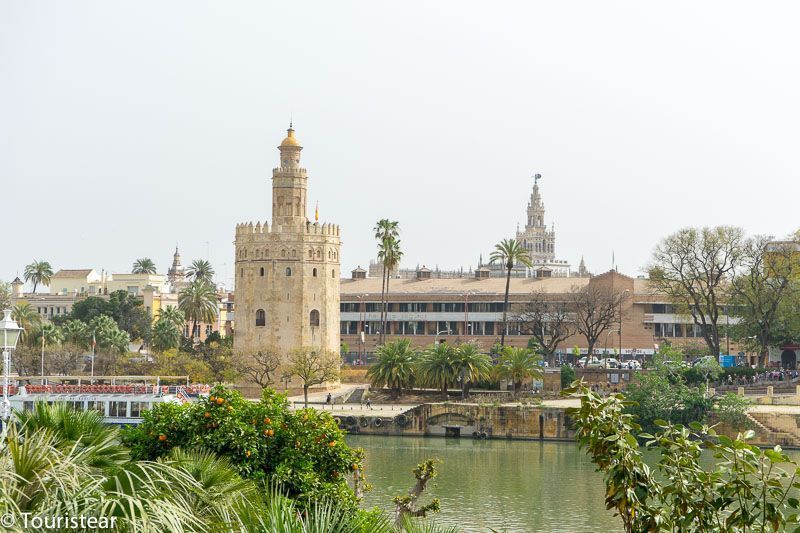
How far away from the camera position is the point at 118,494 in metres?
13.9

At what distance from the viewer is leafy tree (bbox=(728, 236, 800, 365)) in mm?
77750

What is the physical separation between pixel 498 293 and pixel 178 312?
2328cm

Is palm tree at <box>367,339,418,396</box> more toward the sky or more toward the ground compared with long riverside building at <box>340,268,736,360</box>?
more toward the ground

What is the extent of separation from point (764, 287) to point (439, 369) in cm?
2115

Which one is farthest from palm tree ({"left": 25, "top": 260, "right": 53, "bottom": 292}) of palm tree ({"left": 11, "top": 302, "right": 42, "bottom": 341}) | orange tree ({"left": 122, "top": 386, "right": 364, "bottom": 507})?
orange tree ({"left": 122, "top": 386, "right": 364, "bottom": 507})

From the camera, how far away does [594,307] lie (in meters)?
89.1

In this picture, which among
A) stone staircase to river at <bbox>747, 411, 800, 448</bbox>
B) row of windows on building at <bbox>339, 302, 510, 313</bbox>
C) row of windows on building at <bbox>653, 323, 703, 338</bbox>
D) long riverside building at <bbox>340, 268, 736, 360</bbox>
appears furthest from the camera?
row of windows on building at <bbox>339, 302, 510, 313</bbox>

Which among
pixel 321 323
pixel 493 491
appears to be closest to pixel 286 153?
pixel 321 323

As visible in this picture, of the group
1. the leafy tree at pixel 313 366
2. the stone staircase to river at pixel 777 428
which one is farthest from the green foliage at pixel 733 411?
the leafy tree at pixel 313 366

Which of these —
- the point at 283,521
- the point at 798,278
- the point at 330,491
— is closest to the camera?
the point at 283,521

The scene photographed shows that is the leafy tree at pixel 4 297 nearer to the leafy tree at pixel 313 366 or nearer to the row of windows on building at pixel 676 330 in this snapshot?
the leafy tree at pixel 313 366

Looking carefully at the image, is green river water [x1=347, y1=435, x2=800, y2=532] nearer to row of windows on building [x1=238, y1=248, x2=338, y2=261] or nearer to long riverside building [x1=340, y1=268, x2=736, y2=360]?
row of windows on building [x1=238, y1=248, x2=338, y2=261]

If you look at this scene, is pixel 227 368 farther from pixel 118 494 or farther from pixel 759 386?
pixel 118 494

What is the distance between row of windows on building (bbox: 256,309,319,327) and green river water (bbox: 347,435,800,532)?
18554 mm
